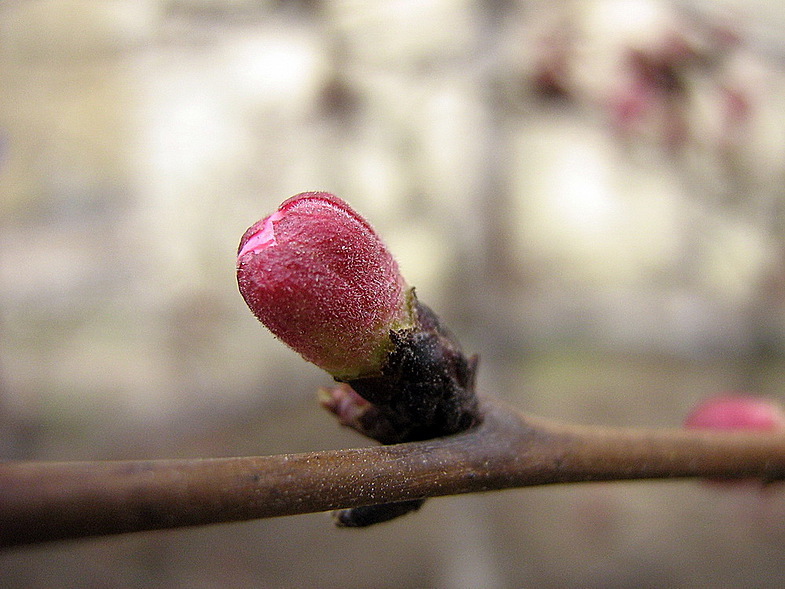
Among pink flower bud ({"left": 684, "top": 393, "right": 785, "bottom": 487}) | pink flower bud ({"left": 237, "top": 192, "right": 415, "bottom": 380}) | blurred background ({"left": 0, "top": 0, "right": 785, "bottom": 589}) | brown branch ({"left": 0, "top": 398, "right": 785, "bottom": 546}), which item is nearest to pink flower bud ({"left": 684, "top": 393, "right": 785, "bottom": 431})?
pink flower bud ({"left": 684, "top": 393, "right": 785, "bottom": 487})

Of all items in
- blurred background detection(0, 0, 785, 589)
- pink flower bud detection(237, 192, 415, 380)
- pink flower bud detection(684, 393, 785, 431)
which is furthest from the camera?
blurred background detection(0, 0, 785, 589)

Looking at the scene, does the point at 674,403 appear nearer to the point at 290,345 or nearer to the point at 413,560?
the point at 413,560

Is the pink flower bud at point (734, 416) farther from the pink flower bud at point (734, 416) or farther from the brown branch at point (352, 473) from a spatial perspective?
the brown branch at point (352, 473)

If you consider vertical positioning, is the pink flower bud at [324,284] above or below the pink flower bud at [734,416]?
above

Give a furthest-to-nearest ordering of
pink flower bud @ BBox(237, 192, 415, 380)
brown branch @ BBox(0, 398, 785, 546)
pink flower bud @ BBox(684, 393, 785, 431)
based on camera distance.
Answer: pink flower bud @ BBox(684, 393, 785, 431), pink flower bud @ BBox(237, 192, 415, 380), brown branch @ BBox(0, 398, 785, 546)

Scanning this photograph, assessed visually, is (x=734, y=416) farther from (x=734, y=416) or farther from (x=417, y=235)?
(x=417, y=235)

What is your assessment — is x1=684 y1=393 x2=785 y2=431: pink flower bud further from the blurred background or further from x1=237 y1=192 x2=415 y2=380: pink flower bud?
the blurred background

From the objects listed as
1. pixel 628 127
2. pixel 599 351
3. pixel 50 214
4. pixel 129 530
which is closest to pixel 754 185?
pixel 628 127

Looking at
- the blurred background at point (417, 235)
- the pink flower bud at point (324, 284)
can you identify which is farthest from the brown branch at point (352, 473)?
the blurred background at point (417, 235)
